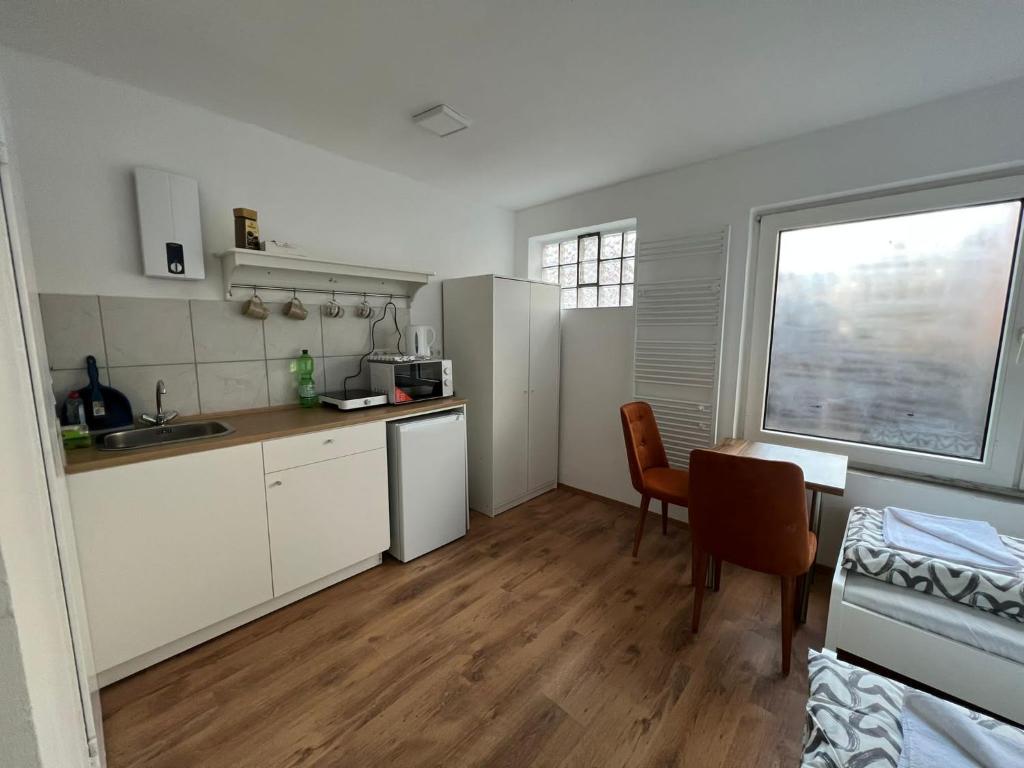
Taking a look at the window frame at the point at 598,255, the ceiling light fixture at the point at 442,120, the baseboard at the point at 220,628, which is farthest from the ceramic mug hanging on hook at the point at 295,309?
the window frame at the point at 598,255

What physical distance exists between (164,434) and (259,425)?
437 mm

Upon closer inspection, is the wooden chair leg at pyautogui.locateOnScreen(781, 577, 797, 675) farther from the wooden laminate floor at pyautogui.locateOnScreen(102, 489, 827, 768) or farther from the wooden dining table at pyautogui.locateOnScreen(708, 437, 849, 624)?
the wooden dining table at pyautogui.locateOnScreen(708, 437, 849, 624)

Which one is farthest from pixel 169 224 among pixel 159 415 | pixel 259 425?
pixel 259 425

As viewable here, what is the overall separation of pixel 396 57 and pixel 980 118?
2.56 metres

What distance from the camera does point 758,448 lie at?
2355 mm

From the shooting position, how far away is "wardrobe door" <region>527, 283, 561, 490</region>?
320 cm

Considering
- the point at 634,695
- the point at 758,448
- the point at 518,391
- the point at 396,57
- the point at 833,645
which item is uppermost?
the point at 396,57

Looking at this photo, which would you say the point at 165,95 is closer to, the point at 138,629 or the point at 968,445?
the point at 138,629

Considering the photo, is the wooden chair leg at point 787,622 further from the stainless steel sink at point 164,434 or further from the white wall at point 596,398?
the stainless steel sink at point 164,434

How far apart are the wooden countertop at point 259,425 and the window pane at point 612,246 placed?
1695 millimetres

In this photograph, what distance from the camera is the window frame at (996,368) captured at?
1.87 meters

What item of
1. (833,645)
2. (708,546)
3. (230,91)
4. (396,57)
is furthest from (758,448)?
(230,91)

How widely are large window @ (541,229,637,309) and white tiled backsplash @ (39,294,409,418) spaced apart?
1.81m

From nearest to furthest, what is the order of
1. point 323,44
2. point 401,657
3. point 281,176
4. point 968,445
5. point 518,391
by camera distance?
point 323,44 < point 401,657 < point 968,445 < point 281,176 < point 518,391
